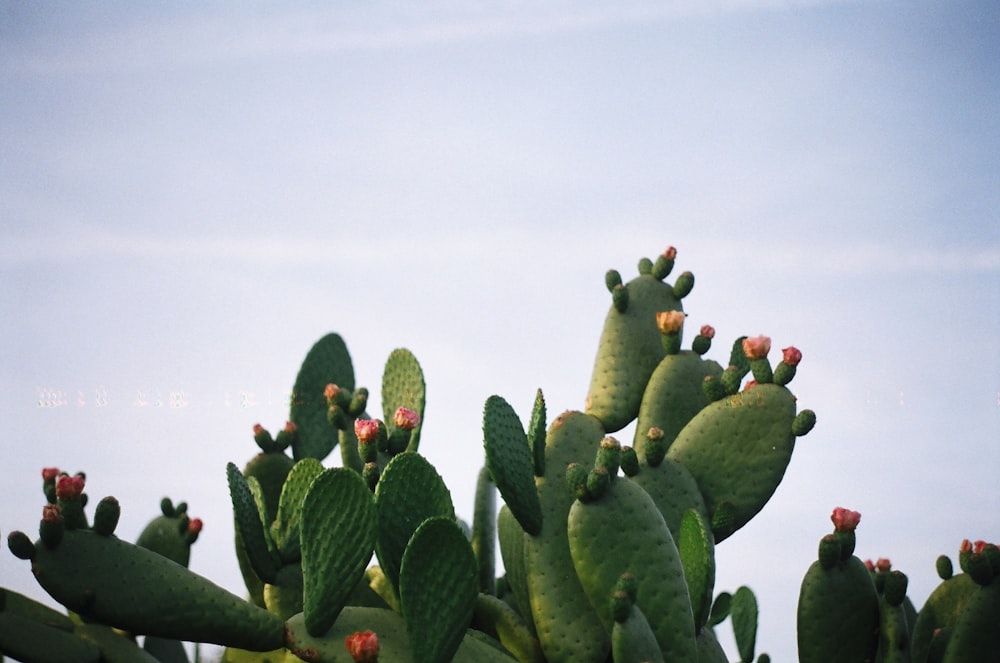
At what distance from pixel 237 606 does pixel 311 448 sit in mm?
1426

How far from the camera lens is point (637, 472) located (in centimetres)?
396

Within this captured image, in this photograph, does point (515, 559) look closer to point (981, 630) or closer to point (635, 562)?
point (635, 562)

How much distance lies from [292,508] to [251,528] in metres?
0.16

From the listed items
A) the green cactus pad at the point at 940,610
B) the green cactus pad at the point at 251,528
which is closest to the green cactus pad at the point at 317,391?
the green cactus pad at the point at 251,528

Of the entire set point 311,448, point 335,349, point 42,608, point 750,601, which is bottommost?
point 42,608

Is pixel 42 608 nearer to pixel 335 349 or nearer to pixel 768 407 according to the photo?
pixel 335 349

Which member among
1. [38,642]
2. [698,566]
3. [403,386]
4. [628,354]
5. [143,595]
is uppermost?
[628,354]

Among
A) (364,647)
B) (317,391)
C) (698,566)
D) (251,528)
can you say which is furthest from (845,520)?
(317,391)

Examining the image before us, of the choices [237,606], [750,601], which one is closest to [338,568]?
[237,606]

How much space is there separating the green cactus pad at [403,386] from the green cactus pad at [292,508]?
451mm

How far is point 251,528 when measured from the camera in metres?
3.63

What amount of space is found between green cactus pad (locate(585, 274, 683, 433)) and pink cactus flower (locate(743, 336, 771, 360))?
493 mm

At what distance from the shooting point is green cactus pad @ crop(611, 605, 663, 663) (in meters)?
3.23

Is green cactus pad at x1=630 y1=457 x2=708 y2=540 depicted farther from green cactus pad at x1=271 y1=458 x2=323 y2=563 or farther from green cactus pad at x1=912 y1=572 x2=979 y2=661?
green cactus pad at x1=271 y1=458 x2=323 y2=563
